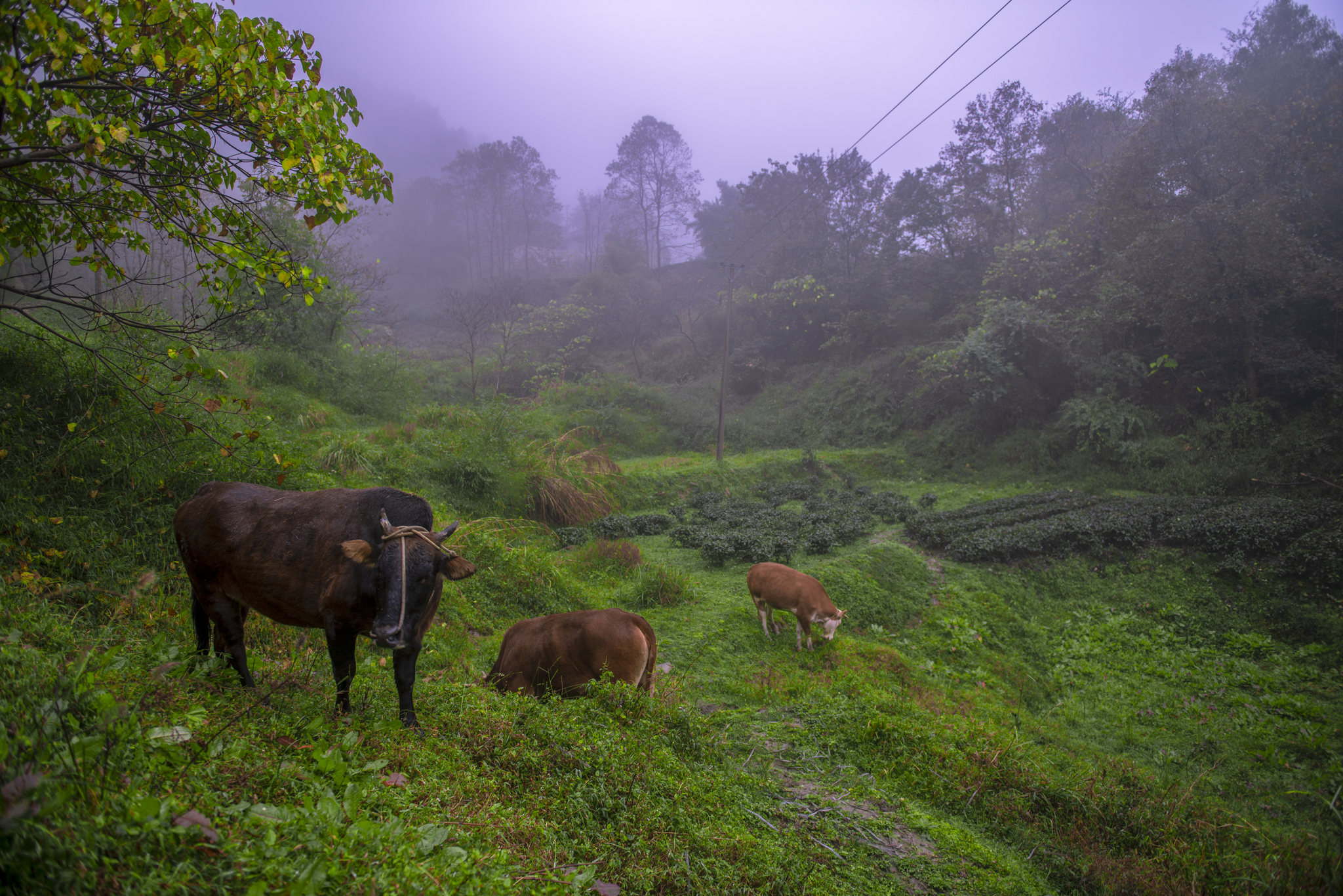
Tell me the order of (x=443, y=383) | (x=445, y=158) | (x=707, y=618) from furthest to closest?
(x=445, y=158) → (x=443, y=383) → (x=707, y=618)

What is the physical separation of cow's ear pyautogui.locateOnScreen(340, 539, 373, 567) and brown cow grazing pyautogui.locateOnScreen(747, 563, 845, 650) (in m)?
5.74

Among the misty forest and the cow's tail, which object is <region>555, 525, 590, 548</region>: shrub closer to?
the misty forest

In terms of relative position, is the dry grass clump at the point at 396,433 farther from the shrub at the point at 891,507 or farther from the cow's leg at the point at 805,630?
the shrub at the point at 891,507

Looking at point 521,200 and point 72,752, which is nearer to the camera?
point 72,752

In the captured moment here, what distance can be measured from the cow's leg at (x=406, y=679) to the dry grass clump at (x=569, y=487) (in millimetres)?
9105

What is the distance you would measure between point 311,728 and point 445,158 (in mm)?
77277

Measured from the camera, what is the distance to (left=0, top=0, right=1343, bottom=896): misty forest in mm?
2559

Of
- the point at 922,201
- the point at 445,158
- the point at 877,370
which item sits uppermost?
the point at 445,158

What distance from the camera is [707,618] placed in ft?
26.9

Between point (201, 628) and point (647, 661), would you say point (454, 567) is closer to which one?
point (201, 628)

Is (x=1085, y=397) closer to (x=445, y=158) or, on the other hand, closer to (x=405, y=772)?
(x=405, y=772)

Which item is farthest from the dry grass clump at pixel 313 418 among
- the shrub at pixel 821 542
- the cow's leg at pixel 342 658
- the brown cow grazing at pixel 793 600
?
the cow's leg at pixel 342 658

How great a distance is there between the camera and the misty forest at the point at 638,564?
101 inches

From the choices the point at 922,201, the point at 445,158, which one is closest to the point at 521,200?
the point at 445,158
